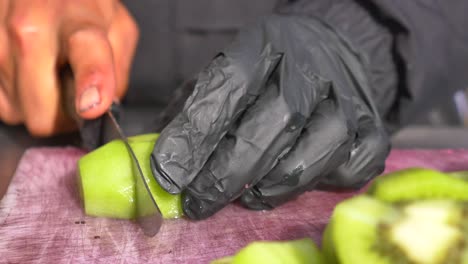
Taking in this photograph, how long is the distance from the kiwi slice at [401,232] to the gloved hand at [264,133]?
261mm

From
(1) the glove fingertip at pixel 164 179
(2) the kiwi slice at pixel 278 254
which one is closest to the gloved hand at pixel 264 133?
(1) the glove fingertip at pixel 164 179

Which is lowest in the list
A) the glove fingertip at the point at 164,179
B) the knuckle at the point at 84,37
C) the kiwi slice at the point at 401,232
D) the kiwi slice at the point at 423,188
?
the glove fingertip at the point at 164,179

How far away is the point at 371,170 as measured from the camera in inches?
40.4

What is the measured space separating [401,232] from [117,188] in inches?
20.0

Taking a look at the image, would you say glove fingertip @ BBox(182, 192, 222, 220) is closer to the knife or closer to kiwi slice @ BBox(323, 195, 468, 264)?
the knife

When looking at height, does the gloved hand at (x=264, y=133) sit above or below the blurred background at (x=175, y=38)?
above

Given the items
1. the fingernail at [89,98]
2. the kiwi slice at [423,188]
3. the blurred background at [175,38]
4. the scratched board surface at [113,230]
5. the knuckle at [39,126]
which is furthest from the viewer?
the blurred background at [175,38]

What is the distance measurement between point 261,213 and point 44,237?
1.27 feet

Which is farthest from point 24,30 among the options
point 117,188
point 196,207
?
point 196,207

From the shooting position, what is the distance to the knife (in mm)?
851

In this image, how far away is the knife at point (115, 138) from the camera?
33.5 inches

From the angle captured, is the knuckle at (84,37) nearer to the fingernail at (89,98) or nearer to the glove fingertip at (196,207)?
the fingernail at (89,98)

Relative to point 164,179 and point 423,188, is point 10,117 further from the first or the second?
point 423,188

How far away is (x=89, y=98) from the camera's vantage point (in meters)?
1.00
